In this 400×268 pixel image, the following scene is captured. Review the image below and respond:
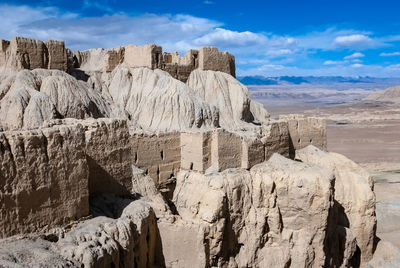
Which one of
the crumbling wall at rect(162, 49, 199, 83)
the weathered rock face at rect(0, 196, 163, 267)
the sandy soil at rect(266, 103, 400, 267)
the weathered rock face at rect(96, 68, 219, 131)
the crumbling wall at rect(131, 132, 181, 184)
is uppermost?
the crumbling wall at rect(162, 49, 199, 83)

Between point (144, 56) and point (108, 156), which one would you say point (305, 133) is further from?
point (108, 156)

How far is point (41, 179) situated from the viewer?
8.00 metres

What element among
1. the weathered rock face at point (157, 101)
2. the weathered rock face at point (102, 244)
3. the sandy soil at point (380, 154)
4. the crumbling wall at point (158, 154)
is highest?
the weathered rock face at point (157, 101)

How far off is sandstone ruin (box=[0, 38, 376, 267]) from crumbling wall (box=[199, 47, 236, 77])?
0.25 ft

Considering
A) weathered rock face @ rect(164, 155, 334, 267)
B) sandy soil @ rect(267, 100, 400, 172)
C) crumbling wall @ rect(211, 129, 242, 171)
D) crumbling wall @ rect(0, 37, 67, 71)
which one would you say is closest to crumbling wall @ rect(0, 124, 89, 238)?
weathered rock face @ rect(164, 155, 334, 267)

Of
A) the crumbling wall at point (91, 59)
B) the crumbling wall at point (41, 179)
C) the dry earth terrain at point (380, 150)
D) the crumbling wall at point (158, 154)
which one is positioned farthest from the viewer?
the crumbling wall at point (91, 59)

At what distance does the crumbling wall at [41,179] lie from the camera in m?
7.42

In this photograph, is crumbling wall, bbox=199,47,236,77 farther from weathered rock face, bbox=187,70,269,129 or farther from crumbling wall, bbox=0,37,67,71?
crumbling wall, bbox=0,37,67,71

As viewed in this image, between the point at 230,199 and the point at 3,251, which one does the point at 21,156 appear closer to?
the point at 3,251

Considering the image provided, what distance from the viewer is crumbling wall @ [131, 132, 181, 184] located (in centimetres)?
1539

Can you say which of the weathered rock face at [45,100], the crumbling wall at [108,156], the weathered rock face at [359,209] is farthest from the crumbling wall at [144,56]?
the weathered rock face at [359,209]

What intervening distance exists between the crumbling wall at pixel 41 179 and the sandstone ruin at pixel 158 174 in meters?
0.02

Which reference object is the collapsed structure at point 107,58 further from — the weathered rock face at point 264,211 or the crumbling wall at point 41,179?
the crumbling wall at point 41,179

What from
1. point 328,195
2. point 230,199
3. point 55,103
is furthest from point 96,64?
point 328,195
